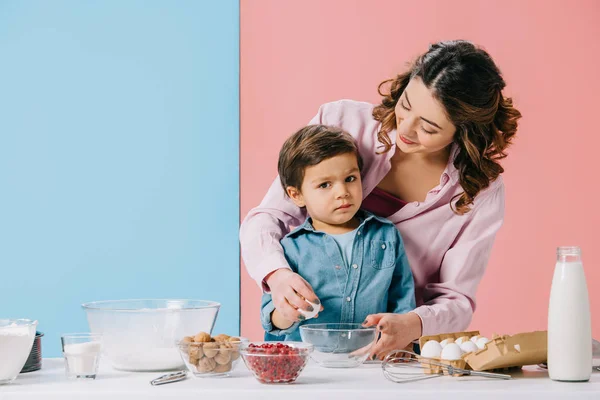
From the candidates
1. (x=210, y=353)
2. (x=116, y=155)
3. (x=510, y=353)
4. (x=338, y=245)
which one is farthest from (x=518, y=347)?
(x=116, y=155)

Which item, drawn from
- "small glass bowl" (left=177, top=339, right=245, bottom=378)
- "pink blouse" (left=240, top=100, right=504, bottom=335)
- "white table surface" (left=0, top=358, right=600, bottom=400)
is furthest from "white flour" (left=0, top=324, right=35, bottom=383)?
"pink blouse" (left=240, top=100, right=504, bottom=335)

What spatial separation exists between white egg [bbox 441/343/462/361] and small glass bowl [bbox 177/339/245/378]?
35cm

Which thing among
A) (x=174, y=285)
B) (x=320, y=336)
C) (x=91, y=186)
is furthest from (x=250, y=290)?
(x=320, y=336)

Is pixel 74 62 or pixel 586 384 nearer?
pixel 586 384

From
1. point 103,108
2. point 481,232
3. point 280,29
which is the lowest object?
point 481,232

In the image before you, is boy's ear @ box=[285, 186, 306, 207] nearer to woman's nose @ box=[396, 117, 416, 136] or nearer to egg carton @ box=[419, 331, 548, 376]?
woman's nose @ box=[396, 117, 416, 136]

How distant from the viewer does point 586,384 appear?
1295 mm

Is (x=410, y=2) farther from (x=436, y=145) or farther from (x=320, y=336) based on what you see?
(x=320, y=336)

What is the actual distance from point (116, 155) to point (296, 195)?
1785 millimetres

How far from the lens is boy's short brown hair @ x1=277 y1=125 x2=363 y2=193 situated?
2.02 meters

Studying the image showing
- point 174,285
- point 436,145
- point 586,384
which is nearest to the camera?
point 586,384

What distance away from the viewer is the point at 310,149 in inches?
79.8

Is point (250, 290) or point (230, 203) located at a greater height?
point (230, 203)

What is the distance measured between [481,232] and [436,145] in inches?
11.0
